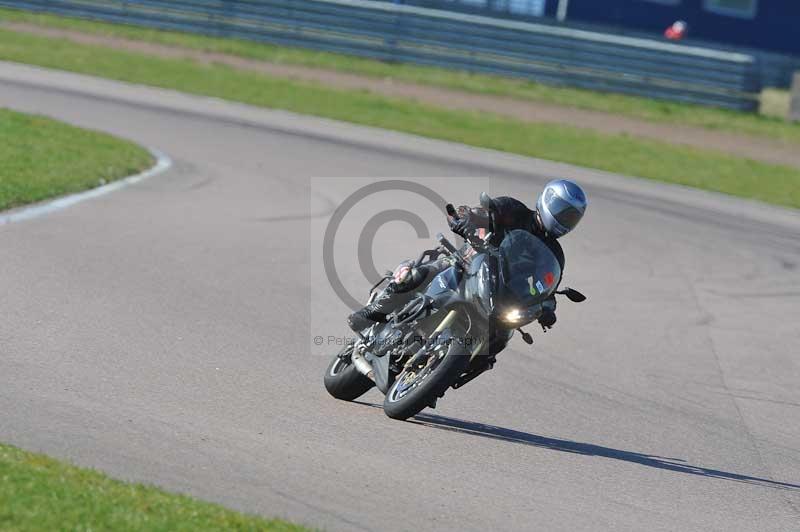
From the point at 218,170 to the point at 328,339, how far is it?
6646mm

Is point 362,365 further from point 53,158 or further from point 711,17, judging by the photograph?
point 711,17

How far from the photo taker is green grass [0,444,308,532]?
16.0 ft

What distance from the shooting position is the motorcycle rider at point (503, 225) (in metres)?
7.20

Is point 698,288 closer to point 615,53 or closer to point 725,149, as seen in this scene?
point 725,149

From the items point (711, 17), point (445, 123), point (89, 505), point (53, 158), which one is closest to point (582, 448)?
point (89, 505)

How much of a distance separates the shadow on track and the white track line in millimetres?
5326

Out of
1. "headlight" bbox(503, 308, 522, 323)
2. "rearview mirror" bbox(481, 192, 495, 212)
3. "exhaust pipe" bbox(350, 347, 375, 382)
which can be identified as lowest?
"exhaust pipe" bbox(350, 347, 375, 382)

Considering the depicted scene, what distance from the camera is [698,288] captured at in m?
13.0

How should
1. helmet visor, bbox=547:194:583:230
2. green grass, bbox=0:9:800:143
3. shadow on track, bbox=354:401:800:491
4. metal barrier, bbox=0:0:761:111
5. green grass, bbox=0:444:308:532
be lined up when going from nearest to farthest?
green grass, bbox=0:444:308:532, helmet visor, bbox=547:194:583:230, shadow on track, bbox=354:401:800:491, green grass, bbox=0:9:800:143, metal barrier, bbox=0:0:761:111

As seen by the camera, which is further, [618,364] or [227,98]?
[227,98]

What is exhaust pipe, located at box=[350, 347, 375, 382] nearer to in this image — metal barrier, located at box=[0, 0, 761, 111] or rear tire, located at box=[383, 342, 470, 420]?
rear tire, located at box=[383, 342, 470, 420]

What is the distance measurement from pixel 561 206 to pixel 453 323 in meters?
0.91

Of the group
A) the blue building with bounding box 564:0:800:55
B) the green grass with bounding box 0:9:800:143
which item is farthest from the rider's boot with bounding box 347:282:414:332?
the blue building with bounding box 564:0:800:55

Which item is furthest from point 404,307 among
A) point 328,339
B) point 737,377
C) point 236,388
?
point 737,377
